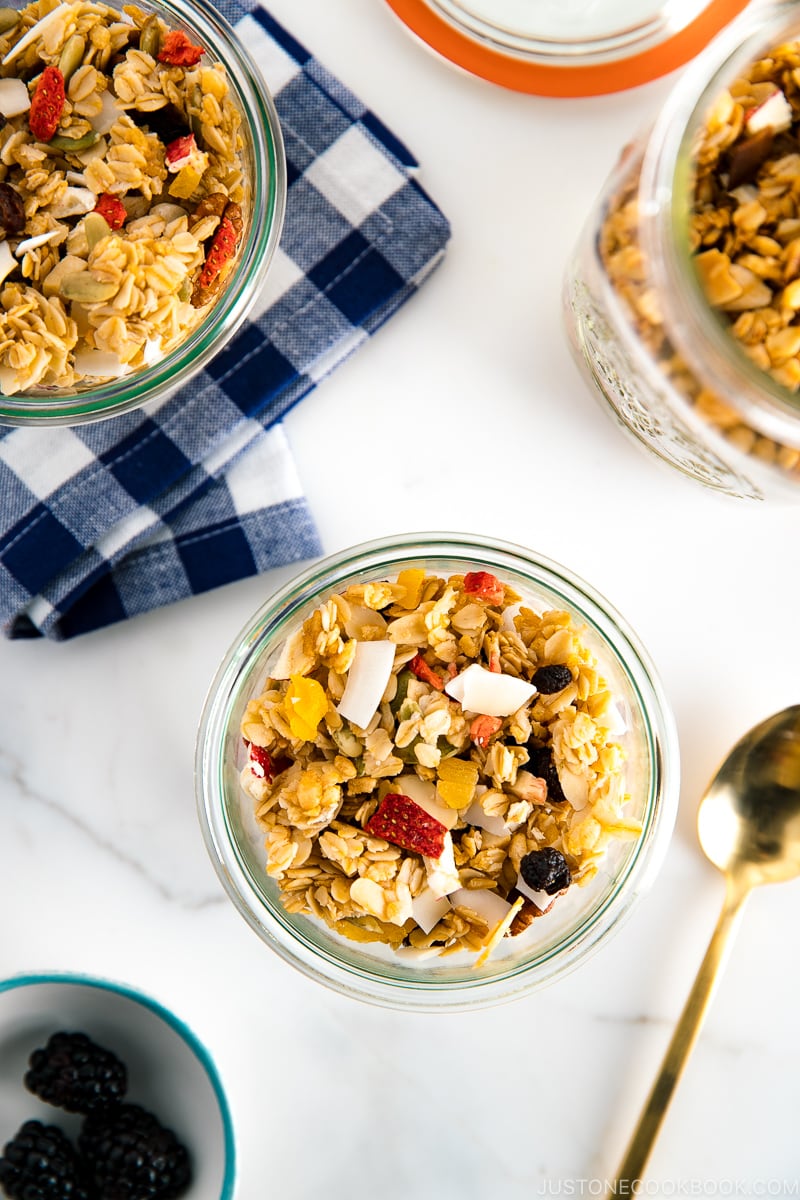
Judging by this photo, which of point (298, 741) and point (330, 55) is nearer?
point (298, 741)

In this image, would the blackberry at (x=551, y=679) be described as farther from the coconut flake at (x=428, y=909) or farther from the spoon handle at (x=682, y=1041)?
the spoon handle at (x=682, y=1041)

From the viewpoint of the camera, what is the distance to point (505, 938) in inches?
33.6

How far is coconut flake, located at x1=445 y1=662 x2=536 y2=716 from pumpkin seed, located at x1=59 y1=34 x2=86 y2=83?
0.56 meters

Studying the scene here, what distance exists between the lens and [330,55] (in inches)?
37.9

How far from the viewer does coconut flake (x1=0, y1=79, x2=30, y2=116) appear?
77 centimetres

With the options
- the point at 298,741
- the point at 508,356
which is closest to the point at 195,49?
the point at 508,356

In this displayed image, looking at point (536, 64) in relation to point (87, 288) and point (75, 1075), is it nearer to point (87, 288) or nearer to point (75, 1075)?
point (87, 288)

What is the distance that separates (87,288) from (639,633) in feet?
1.96

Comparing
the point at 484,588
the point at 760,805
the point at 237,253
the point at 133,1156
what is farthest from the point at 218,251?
the point at 133,1156

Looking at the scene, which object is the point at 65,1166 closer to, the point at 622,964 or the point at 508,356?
the point at 622,964

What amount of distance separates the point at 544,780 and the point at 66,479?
547 mm

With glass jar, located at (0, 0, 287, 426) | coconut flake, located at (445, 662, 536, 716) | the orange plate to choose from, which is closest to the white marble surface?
the orange plate

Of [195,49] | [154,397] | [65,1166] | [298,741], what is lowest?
[65,1166]

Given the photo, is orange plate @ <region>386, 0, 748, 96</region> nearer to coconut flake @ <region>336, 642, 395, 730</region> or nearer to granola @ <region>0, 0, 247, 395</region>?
granola @ <region>0, 0, 247, 395</region>
